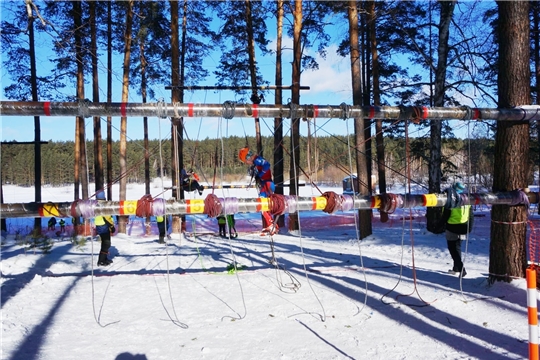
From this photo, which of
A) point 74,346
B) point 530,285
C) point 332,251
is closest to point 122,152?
point 332,251

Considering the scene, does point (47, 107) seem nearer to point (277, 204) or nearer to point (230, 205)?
point (230, 205)

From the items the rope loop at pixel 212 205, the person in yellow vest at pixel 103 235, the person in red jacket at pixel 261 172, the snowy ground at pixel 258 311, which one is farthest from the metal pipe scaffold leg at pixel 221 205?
the person in yellow vest at pixel 103 235

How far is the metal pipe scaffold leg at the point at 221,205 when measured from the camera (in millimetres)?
4234

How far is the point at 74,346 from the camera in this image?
3.71m

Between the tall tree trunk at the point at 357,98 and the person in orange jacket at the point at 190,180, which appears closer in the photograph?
the person in orange jacket at the point at 190,180

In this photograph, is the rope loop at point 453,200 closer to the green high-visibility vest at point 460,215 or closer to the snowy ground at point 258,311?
the snowy ground at point 258,311

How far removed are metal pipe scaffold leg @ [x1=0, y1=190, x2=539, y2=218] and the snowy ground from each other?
498 mm

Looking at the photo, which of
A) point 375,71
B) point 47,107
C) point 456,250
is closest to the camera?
point 47,107

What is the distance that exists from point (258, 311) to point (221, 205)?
1477 mm

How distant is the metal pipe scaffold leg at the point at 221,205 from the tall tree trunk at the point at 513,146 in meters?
0.31

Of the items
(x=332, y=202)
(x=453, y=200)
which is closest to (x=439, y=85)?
(x=453, y=200)

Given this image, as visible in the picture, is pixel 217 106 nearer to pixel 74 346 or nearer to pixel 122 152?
pixel 74 346

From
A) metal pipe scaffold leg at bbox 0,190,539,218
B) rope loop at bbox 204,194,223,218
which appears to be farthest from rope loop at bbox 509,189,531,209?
rope loop at bbox 204,194,223,218

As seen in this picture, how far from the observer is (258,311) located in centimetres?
465
